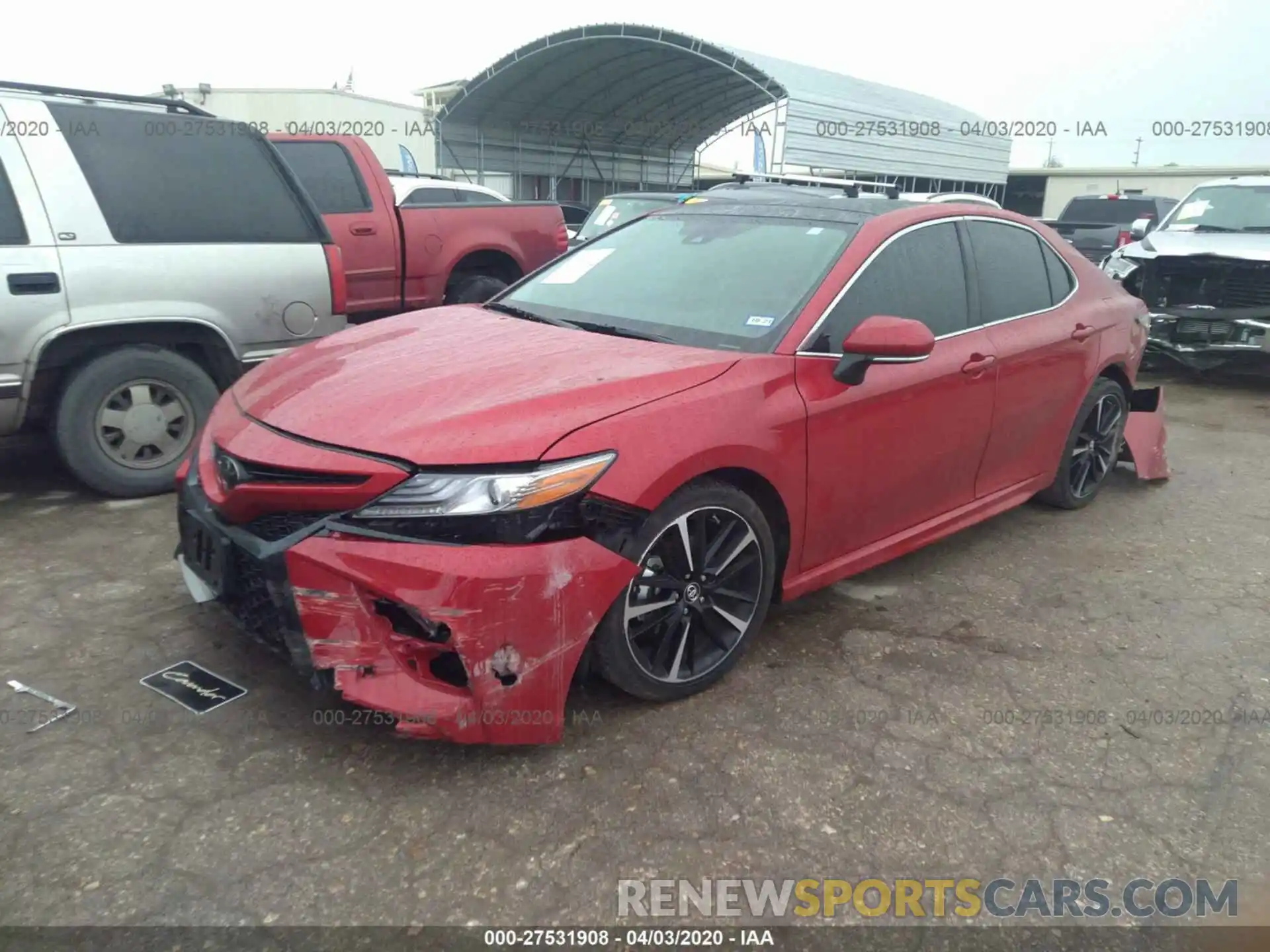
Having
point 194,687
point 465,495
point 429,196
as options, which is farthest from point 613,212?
point 465,495

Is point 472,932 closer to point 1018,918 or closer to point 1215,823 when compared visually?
point 1018,918

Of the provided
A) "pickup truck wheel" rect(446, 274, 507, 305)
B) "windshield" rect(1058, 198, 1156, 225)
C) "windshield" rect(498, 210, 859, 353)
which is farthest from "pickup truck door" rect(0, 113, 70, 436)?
"windshield" rect(1058, 198, 1156, 225)

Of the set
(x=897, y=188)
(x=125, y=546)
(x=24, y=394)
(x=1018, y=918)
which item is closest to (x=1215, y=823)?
(x=1018, y=918)

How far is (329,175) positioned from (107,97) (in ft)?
9.98

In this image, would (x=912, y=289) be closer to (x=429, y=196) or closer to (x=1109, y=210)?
(x=429, y=196)

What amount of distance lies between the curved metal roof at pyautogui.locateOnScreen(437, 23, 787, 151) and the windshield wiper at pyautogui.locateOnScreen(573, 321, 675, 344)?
17546mm

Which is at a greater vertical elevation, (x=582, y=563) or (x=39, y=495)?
(x=582, y=563)

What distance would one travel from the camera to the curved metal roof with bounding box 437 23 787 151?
63.8 ft

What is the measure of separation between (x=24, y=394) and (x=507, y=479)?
300 centimetres

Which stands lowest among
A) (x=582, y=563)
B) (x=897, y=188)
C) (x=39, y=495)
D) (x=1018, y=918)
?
(x=1018, y=918)

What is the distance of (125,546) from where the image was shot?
3.98 m

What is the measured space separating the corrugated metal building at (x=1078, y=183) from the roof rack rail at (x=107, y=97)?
36106mm

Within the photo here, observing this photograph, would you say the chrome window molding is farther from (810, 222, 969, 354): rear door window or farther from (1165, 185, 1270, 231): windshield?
(1165, 185, 1270, 231): windshield

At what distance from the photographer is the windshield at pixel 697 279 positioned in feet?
10.6
